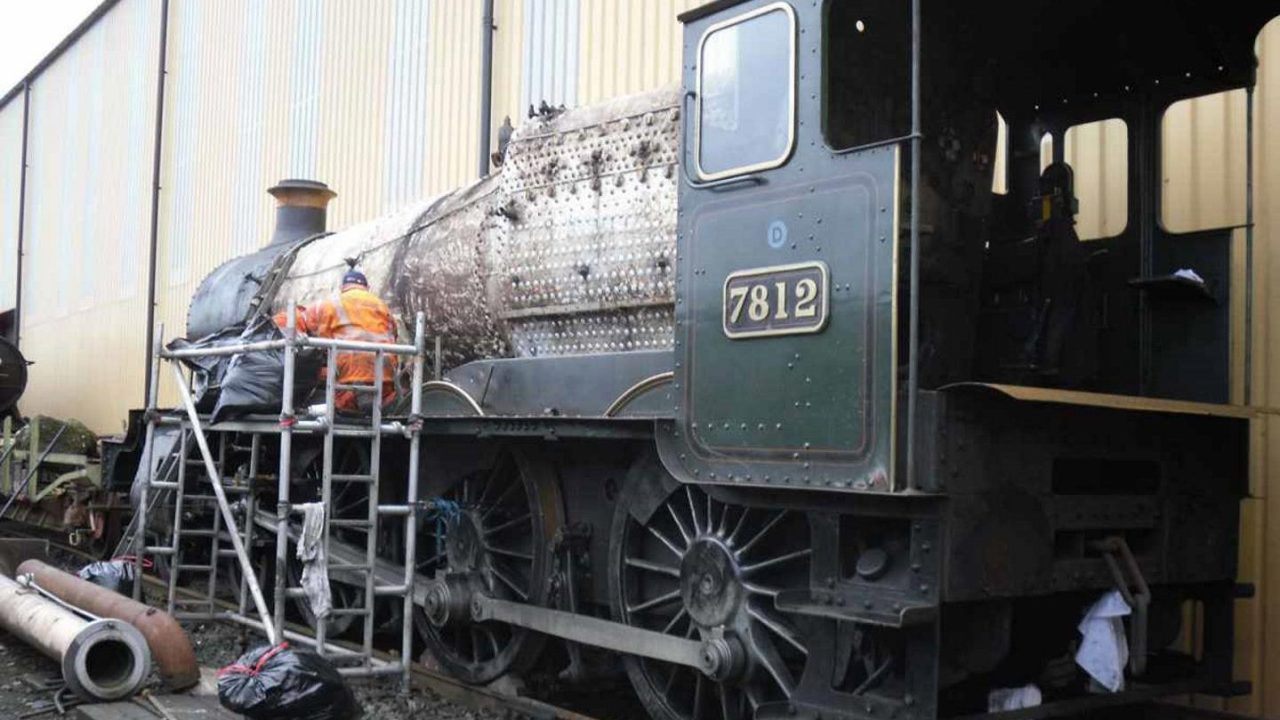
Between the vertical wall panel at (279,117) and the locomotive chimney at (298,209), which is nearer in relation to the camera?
Answer: the locomotive chimney at (298,209)

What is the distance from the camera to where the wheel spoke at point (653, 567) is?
17.9ft

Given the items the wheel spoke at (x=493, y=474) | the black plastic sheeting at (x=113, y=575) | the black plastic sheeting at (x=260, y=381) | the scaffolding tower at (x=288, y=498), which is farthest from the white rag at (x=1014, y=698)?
the black plastic sheeting at (x=113, y=575)

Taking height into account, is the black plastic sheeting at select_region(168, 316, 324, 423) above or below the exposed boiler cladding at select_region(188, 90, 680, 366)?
below

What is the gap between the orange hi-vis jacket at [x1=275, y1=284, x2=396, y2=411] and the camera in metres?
6.92

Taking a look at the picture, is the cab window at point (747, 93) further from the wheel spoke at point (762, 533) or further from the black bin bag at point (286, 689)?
the black bin bag at point (286, 689)

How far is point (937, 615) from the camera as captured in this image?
4172 mm

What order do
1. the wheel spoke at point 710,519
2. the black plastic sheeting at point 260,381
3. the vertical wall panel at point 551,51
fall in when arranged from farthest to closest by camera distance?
the vertical wall panel at point 551,51, the black plastic sheeting at point 260,381, the wheel spoke at point 710,519

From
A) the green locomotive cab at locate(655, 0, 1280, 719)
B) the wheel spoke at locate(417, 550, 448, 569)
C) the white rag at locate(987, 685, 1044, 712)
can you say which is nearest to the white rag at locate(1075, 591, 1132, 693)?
the green locomotive cab at locate(655, 0, 1280, 719)

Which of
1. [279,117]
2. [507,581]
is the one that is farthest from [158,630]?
[279,117]

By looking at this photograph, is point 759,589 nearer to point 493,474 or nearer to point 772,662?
point 772,662

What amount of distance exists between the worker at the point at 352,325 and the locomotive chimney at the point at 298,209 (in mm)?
3548

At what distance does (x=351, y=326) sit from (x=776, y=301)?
3.14 meters

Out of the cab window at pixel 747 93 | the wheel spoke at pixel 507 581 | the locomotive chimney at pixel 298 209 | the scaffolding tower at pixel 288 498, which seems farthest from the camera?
the locomotive chimney at pixel 298 209

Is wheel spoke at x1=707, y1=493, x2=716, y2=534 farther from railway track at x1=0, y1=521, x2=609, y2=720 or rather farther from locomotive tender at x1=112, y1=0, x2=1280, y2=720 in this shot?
railway track at x1=0, y1=521, x2=609, y2=720
